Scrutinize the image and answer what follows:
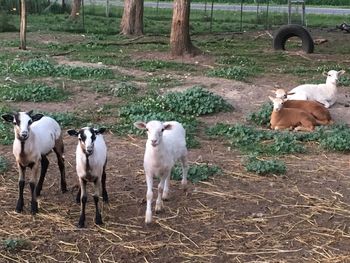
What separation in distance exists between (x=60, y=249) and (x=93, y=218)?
78 cm

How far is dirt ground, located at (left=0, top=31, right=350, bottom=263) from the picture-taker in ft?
20.4

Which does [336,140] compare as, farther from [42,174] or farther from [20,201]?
[20,201]

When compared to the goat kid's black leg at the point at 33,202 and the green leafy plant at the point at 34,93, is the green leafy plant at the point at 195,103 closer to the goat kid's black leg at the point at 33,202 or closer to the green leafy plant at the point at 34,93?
the green leafy plant at the point at 34,93

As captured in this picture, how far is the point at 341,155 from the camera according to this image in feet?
31.5

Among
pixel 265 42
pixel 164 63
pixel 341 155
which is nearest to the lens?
pixel 341 155

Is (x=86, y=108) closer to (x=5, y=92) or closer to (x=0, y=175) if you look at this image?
(x=5, y=92)

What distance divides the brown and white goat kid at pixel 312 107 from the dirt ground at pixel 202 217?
1.89 meters

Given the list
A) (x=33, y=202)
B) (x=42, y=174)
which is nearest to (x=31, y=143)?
(x=33, y=202)

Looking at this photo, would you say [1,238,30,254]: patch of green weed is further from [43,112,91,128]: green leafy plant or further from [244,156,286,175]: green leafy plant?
[43,112,91,128]: green leafy plant

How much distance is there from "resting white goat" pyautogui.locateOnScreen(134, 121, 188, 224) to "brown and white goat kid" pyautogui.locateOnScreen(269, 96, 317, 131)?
3841 mm

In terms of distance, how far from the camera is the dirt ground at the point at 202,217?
6211 mm

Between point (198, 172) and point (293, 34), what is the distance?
493 inches

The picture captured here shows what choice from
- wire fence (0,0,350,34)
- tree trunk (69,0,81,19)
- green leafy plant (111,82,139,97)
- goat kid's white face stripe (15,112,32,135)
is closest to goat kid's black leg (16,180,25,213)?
goat kid's white face stripe (15,112,32,135)

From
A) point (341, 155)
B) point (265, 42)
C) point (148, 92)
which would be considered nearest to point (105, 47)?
point (265, 42)
